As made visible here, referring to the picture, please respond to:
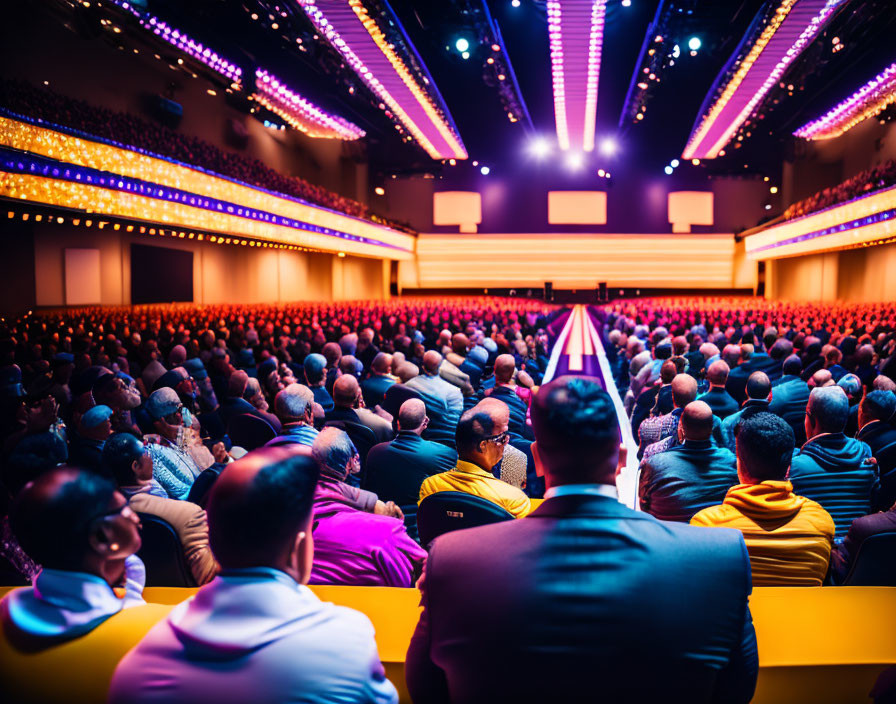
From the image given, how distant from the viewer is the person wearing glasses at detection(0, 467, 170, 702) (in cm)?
150

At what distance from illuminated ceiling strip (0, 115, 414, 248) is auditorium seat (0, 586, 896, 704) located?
9.40 meters

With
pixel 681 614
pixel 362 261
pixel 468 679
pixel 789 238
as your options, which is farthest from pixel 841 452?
pixel 362 261

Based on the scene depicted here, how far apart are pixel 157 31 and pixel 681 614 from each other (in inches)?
668

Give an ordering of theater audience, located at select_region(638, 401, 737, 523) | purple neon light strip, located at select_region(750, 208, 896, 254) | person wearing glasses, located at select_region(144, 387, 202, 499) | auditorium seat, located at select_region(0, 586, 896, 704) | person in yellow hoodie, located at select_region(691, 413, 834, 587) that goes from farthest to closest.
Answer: purple neon light strip, located at select_region(750, 208, 896, 254), person wearing glasses, located at select_region(144, 387, 202, 499), theater audience, located at select_region(638, 401, 737, 523), person in yellow hoodie, located at select_region(691, 413, 834, 587), auditorium seat, located at select_region(0, 586, 896, 704)

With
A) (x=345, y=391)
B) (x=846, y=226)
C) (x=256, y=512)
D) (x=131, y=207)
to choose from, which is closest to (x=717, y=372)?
(x=345, y=391)

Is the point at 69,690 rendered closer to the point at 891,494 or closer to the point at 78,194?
the point at 891,494

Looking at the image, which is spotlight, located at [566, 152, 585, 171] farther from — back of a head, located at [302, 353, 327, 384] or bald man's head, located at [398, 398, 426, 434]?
bald man's head, located at [398, 398, 426, 434]

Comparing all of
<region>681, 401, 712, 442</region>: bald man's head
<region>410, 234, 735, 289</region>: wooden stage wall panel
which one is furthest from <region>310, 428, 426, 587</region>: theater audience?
<region>410, 234, 735, 289</region>: wooden stage wall panel

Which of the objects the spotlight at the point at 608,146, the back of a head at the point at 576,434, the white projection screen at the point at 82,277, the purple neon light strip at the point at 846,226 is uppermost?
the spotlight at the point at 608,146

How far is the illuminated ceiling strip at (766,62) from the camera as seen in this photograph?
1495 cm

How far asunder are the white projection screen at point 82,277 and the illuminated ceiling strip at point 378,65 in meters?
7.50

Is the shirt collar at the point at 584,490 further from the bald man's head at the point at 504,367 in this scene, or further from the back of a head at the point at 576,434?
the bald man's head at the point at 504,367

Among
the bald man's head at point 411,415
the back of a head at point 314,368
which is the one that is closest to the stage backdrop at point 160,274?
the back of a head at point 314,368

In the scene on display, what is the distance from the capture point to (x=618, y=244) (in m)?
37.2
